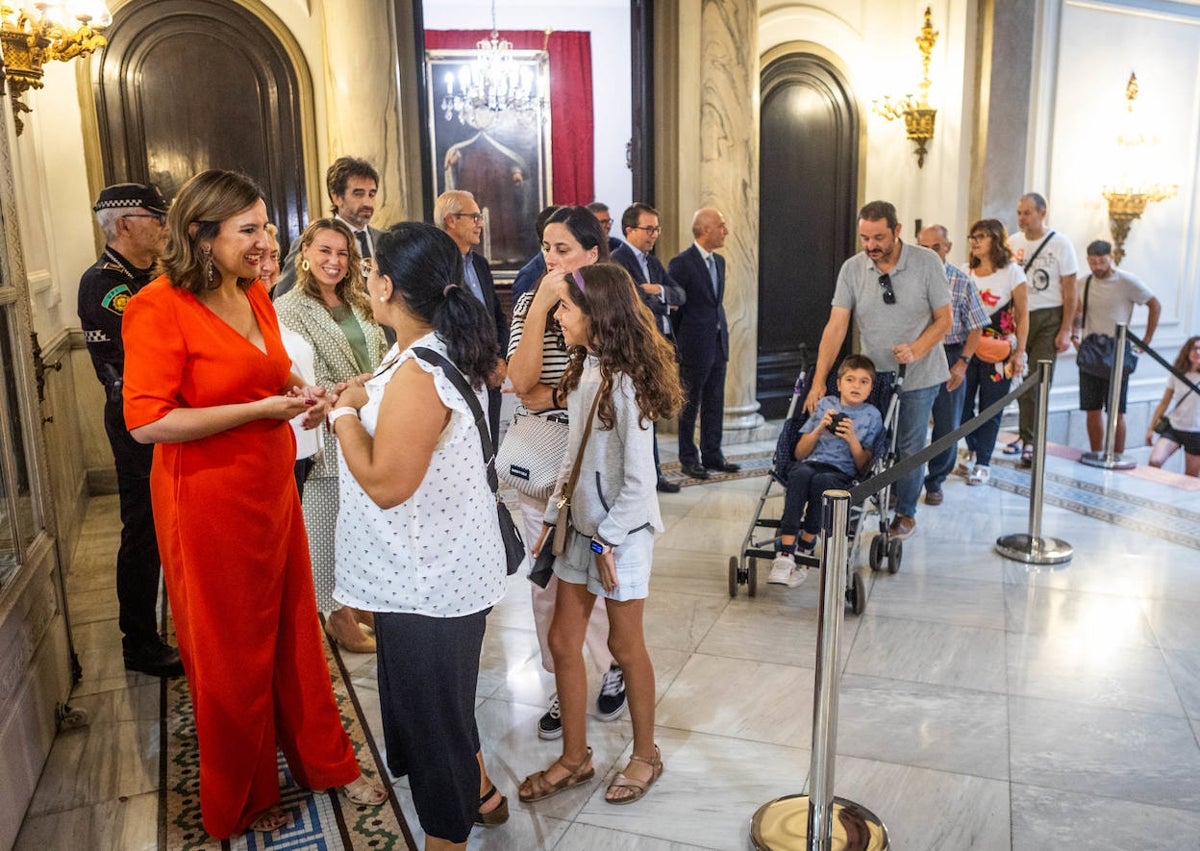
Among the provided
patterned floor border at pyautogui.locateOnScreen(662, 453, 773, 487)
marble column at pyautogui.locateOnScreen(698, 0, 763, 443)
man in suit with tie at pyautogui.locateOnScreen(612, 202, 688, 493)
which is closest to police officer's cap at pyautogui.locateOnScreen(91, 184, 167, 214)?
man in suit with tie at pyautogui.locateOnScreen(612, 202, 688, 493)

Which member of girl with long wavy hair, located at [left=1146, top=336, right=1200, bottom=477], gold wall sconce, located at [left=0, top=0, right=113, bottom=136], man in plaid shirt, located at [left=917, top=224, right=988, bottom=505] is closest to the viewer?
gold wall sconce, located at [left=0, top=0, right=113, bottom=136]

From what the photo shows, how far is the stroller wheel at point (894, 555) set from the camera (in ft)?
15.4

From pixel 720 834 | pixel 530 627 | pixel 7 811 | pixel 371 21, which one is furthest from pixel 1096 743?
pixel 371 21

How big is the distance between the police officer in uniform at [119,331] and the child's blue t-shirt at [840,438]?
2.66 metres

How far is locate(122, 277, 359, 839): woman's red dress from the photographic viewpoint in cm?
243

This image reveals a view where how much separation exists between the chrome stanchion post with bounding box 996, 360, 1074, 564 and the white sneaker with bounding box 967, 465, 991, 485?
3.99ft

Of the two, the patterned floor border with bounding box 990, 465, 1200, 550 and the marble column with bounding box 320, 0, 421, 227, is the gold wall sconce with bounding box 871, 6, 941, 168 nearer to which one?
the patterned floor border with bounding box 990, 465, 1200, 550

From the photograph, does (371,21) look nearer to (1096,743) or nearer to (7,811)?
(7,811)

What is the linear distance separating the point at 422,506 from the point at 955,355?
14.5 feet

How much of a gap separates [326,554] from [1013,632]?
107 inches

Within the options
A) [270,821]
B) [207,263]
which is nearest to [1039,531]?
[270,821]

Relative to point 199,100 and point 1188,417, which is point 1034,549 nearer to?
point 1188,417

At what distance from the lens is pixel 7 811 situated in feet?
8.68

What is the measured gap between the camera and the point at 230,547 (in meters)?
2.54
